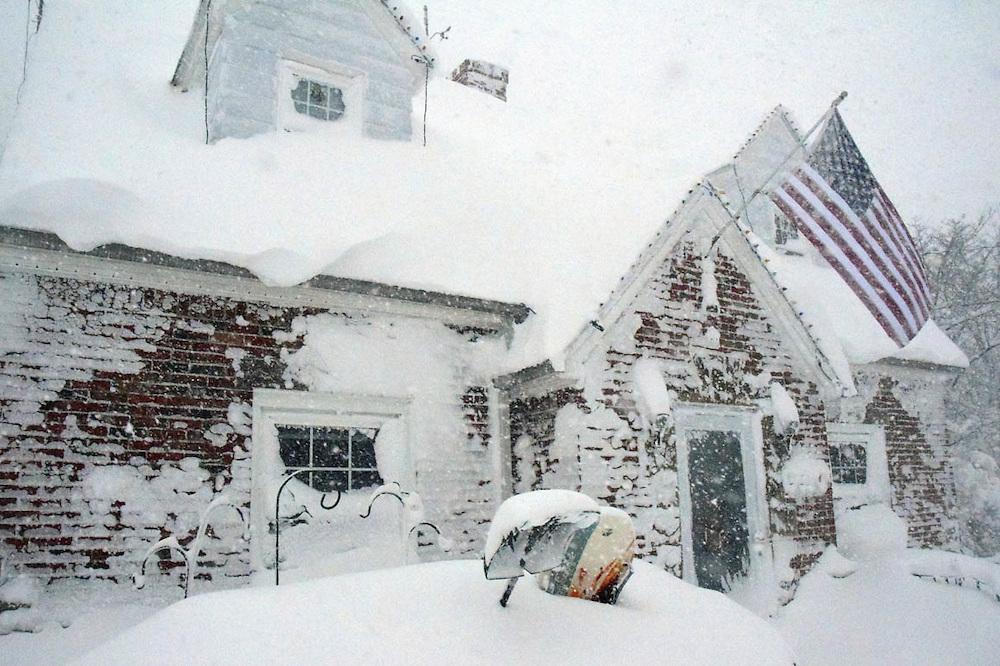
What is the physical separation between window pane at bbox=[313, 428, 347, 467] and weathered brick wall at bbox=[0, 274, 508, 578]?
1.91ft

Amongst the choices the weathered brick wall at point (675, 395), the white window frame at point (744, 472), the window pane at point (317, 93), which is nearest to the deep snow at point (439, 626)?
the weathered brick wall at point (675, 395)

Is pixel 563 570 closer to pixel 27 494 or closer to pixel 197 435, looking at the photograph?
pixel 197 435

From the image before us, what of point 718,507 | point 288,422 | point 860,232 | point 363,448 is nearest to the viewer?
point 288,422

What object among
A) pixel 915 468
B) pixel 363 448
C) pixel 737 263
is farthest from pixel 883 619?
pixel 363 448

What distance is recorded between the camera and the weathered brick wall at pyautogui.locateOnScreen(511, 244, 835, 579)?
638cm

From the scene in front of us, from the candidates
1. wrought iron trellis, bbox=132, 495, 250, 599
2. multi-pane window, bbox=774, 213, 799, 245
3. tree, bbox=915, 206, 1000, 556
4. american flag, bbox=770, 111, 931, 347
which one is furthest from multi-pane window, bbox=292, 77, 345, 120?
tree, bbox=915, 206, 1000, 556

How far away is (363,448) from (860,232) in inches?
217

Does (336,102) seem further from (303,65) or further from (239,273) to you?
(239,273)

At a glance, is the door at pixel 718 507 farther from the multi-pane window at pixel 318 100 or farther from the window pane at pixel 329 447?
the multi-pane window at pixel 318 100

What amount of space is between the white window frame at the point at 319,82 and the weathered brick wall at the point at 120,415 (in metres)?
2.52

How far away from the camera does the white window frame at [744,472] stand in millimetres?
6730

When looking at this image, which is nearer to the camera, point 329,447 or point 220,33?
point 329,447

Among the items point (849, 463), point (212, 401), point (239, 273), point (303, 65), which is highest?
point (303, 65)

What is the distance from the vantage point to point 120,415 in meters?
5.12
